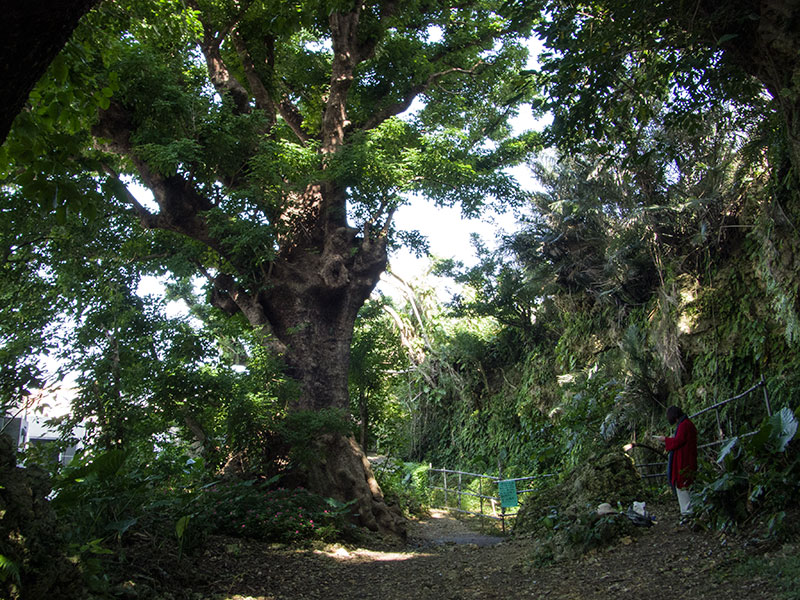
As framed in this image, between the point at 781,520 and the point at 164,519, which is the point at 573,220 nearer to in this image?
the point at 781,520

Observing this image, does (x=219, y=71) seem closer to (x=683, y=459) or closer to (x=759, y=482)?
(x=683, y=459)

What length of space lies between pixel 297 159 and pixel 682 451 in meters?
6.64

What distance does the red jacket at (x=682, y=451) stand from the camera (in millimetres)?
6201

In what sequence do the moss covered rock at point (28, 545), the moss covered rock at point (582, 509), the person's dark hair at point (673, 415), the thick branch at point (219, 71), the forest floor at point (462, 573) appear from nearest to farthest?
the moss covered rock at point (28, 545) < the forest floor at point (462, 573) < the moss covered rock at point (582, 509) < the person's dark hair at point (673, 415) < the thick branch at point (219, 71)

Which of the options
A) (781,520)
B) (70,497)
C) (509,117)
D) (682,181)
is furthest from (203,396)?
(509,117)

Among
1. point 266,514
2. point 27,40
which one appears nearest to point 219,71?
point 266,514

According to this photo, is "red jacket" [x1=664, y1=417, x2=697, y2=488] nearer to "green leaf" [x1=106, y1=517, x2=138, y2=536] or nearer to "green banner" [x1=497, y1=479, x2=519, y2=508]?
"green banner" [x1=497, y1=479, x2=519, y2=508]

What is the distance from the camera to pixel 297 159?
29.6 ft

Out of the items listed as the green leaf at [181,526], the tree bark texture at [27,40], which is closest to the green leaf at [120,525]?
the green leaf at [181,526]

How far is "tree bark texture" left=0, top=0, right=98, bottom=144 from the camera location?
1621 millimetres

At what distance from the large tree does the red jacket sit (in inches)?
172

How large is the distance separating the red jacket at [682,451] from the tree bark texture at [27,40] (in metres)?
6.47

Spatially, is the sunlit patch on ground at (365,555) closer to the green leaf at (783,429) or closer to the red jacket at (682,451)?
the red jacket at (682,451)

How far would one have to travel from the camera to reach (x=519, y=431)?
15.5 m
